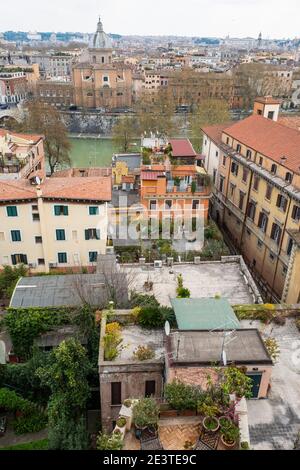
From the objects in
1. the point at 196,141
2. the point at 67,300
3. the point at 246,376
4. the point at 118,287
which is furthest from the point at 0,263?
the point at 196,141

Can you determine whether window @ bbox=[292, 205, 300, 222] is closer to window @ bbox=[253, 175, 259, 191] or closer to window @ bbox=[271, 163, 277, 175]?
window @ bbox=[271, 163, 277, 175]

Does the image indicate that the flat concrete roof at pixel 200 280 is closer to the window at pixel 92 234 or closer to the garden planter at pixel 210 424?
the window at pixel 92 234

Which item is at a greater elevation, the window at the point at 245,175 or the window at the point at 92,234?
the window at the point at 245,175

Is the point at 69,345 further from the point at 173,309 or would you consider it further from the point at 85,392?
the point at 173,309

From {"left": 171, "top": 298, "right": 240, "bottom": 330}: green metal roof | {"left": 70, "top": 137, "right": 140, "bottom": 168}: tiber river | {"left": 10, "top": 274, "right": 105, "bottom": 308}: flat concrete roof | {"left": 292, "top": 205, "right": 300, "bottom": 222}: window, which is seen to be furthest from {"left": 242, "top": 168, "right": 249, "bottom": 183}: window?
{"left": 70, "top": 137, "right": 140, "bottom": 168}: tiber river

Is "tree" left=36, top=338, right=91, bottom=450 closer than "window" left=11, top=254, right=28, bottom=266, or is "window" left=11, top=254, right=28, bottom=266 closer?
"tree" left=36, top=338, right=91, bottom=450

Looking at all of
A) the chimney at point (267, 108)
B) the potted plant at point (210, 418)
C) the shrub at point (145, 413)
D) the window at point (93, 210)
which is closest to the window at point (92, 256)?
the window at point (93, 210)
